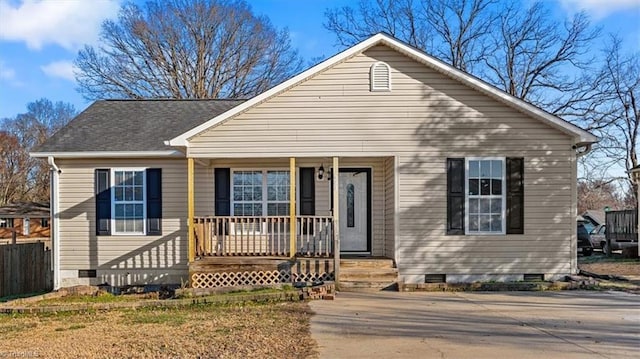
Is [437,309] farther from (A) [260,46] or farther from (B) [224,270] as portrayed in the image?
(A) [260,46]

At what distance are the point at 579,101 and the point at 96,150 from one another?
25550 mm

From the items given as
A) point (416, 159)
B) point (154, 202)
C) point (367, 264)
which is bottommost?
point (367, 264)

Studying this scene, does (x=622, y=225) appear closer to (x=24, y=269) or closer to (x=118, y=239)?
(x=118, y=239)

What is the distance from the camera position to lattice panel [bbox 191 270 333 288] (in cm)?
1230

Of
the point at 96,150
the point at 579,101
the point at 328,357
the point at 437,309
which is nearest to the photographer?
the point at 328,357

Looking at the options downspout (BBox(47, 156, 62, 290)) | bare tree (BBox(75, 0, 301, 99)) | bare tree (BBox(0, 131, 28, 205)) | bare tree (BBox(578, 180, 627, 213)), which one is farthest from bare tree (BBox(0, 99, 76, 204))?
bare tree (BBox(578, 180, 627, 213))

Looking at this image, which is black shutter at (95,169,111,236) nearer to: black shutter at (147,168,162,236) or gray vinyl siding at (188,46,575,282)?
black shutter at (147,168,162,236)

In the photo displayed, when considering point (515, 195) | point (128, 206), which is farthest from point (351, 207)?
point (128, 206)

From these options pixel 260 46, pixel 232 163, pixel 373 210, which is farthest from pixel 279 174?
pixel 260 46

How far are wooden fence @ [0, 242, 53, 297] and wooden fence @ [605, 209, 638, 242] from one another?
19573 mm

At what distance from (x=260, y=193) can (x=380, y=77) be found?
13.1ft

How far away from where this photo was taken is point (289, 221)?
13.2 metres

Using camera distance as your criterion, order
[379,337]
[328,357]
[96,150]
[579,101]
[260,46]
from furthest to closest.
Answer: [260,46]
[579,101]
[96,150]
[379,337]
[328,357]

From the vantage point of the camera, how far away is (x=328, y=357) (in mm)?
6328
